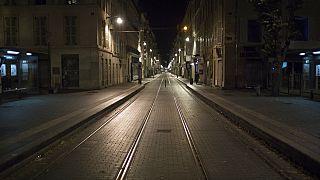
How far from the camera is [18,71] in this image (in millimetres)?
29109

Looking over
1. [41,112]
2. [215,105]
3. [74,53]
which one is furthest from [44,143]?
[74,53]

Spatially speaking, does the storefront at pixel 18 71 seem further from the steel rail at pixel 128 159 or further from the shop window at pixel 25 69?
the steel rail at pixel 128 159

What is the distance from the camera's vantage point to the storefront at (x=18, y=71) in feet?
86.5

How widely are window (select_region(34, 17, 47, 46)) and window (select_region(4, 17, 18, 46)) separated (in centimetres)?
193

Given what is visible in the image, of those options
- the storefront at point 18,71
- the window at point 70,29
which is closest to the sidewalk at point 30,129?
the storefront at point 18,71

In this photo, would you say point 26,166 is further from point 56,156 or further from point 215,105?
point 215,105

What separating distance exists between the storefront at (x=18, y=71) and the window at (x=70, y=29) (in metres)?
6.18

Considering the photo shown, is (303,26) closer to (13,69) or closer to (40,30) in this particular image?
(40,30)

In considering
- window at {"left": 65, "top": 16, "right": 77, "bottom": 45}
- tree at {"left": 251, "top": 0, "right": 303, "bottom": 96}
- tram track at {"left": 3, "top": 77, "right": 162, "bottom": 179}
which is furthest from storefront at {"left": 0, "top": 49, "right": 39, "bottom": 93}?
tree at {"left": 251, "top": 0, "right": 303, "bottom": 96}

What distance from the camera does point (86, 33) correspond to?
124 ft

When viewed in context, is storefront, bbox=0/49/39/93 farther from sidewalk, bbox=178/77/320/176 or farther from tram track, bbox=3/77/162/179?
sidewalk, bbox=178/77/320/176

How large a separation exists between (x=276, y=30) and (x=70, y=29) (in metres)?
20.5

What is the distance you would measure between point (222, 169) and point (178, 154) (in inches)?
69.7

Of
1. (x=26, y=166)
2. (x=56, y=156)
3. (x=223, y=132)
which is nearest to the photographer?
(x=26, y=166)
